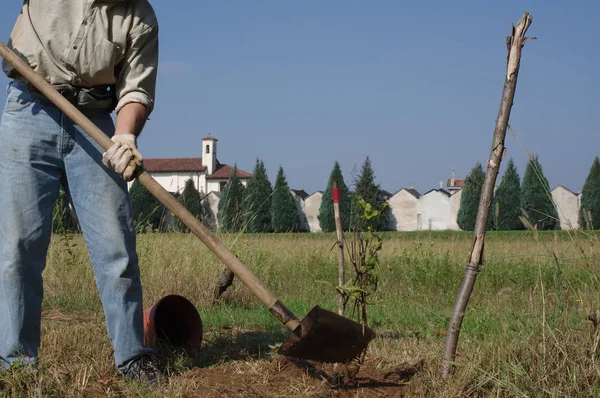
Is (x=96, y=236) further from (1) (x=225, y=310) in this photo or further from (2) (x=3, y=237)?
(1) (x=225, y=310)

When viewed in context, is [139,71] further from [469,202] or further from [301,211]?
A: [301,211]

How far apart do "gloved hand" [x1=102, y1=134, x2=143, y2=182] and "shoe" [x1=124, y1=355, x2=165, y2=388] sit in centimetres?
89

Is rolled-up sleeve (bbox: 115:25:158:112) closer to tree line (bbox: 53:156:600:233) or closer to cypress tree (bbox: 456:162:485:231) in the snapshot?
tree line (bbox: 53:156:600:233)

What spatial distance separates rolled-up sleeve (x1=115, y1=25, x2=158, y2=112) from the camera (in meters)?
3.14

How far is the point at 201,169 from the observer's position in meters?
67.6

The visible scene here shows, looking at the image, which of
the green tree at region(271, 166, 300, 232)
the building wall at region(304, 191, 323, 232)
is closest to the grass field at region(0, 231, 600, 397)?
the green tree at region(271, 166, 300, 232)

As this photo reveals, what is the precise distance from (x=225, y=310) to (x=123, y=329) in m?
2.75

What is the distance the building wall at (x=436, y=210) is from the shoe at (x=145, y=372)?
146 feet

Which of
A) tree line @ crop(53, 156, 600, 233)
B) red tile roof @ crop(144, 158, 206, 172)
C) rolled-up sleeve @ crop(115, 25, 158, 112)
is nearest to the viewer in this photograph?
rolled-up sleeve @ crop(115, 25, 158, 112)

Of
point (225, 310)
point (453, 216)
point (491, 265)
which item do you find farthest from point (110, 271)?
point (453, 216)

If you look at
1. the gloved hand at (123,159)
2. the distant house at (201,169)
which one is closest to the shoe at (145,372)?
the gloved hand at (123,159)

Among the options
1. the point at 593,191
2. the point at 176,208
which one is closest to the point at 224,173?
the point at 593,191

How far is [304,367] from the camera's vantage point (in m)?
3.15

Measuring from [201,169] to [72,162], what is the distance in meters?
65.2
